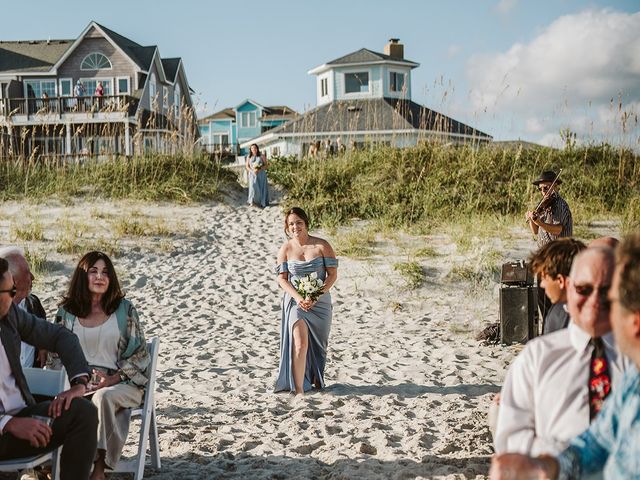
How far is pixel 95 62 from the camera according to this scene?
3647 centimetres

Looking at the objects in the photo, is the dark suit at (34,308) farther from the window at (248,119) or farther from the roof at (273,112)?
the window at (248,119)

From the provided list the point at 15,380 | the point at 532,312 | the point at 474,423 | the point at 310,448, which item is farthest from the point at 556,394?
the point at 532,312

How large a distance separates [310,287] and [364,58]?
30924 mm

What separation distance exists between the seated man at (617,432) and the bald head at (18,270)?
350cm

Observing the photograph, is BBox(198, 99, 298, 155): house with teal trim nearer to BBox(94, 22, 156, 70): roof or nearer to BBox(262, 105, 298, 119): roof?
BBox(262, 105, 298, 119): roof

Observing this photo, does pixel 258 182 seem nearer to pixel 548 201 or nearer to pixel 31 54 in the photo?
pixel 548 201

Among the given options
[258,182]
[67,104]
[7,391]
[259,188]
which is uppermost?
[67,104]

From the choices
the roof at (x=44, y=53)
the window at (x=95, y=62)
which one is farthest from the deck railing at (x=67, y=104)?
the window at (x=95, y=62)

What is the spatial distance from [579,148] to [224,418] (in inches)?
544

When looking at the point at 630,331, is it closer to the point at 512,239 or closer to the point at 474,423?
the point at 474,423

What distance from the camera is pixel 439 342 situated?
959cm

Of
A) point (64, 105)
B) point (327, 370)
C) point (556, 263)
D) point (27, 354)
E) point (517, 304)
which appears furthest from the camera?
point (64, 105)

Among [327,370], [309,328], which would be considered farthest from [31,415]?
[327,370]

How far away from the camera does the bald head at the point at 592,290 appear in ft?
8.60
